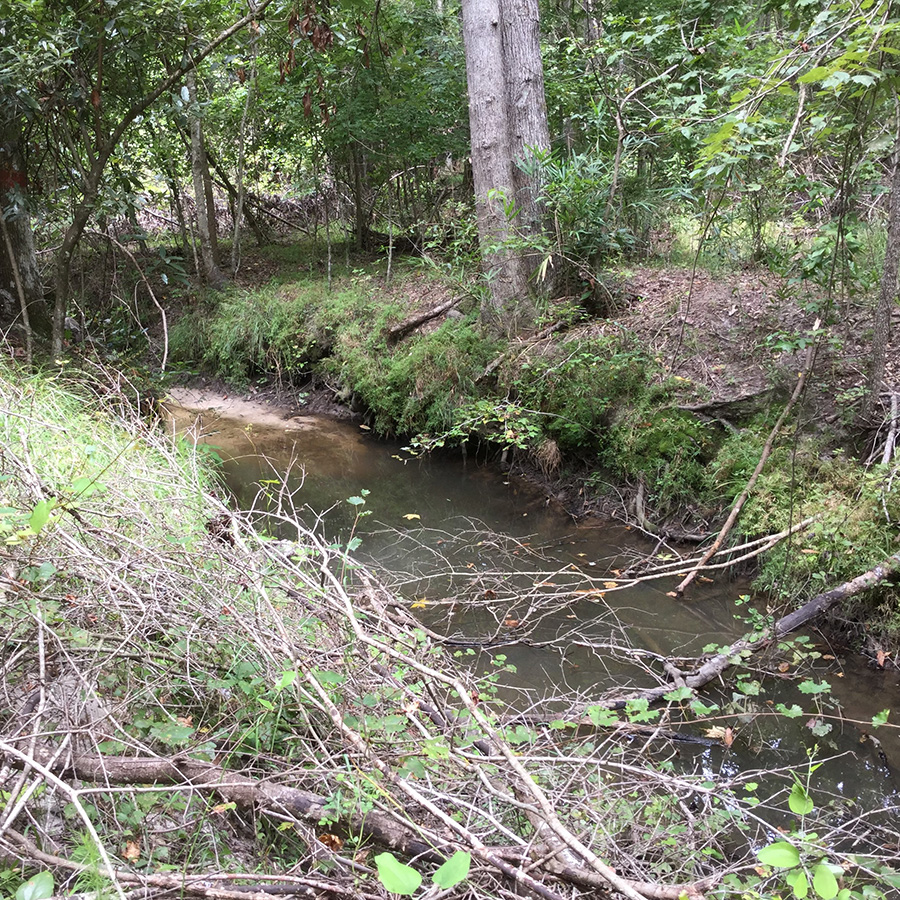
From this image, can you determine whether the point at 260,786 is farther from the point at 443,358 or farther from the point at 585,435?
the point at 443,358

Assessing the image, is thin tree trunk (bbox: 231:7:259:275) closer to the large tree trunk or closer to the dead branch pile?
the large tree trunk

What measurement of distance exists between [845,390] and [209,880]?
14.6 ft

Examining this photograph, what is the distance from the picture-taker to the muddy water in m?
3.05

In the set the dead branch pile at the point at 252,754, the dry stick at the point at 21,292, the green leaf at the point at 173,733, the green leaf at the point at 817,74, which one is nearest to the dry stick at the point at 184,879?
the dead branch pile at the point at 252,754

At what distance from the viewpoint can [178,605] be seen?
216 centimetres

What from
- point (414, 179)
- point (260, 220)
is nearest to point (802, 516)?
point (414, 179)

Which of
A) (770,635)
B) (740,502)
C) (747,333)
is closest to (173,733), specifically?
(770,635)

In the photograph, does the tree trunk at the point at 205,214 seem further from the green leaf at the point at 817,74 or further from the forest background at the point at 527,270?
the green leaf at the point at 817,74

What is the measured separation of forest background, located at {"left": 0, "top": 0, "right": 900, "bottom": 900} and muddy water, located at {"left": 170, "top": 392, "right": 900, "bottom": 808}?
28 cm

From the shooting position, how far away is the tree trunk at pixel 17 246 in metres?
5.34

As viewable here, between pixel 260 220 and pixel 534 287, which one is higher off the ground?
pixel 260 220

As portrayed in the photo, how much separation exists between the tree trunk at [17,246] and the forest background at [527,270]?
0.03 meters

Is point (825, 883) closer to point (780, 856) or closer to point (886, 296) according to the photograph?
point (780, 856)

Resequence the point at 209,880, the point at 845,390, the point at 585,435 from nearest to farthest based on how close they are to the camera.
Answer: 1. the point at 209,880
2. the point at 845,390
3. the point at 585,435
